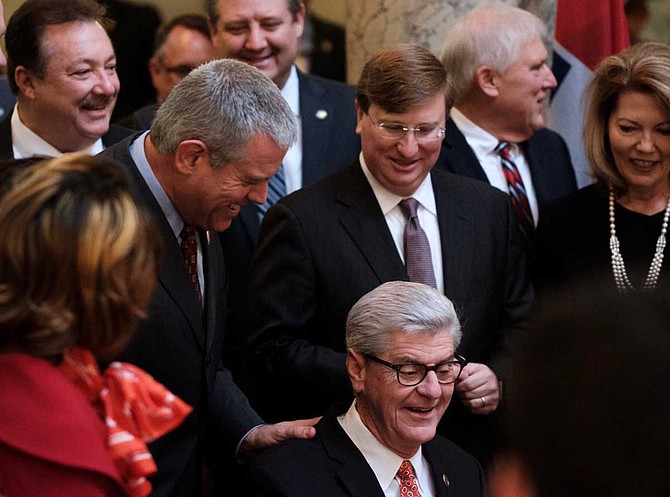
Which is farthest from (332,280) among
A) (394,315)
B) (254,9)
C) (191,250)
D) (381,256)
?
(254,9)

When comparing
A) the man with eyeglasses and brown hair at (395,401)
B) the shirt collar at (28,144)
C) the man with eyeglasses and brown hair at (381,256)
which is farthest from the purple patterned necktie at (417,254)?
the shirt collar at (28,144)

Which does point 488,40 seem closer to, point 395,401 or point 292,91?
point 292,91

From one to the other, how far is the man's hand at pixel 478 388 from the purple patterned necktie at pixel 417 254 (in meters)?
0.28

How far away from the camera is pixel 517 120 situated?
4371 millimetres

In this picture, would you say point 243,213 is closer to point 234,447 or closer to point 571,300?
point 234,447

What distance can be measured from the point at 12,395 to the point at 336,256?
1813 millimetres

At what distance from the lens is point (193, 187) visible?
9.57 ft

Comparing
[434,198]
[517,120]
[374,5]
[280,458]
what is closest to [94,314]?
[280,458]

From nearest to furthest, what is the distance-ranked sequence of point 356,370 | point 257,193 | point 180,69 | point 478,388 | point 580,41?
point 257,193 → point 356,370 → point 478,388 → point 580,41 → point 180,69

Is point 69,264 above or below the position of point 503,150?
above

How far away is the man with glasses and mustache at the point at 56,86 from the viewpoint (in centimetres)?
386

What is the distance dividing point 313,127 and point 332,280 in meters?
0.85

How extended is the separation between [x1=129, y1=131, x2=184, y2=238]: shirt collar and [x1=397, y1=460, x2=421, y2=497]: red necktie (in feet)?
2.74

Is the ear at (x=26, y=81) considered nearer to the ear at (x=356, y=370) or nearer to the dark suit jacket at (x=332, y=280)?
the dark suit jacket at (x=332, y=280)
